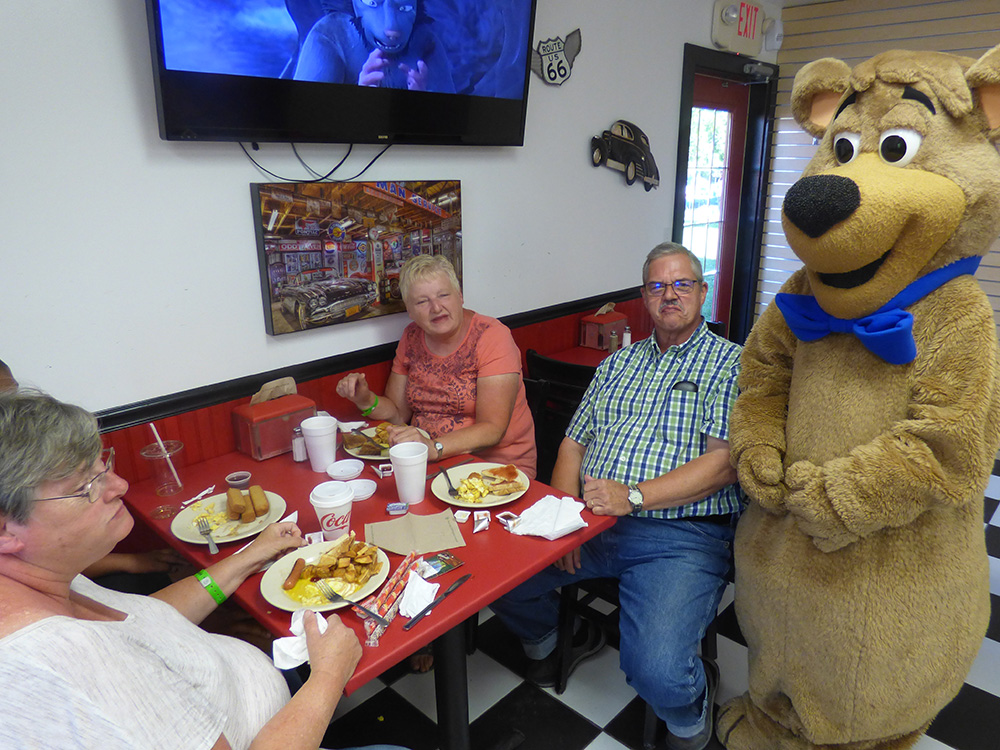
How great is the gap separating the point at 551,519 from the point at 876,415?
71cm

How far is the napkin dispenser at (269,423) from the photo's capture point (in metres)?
1.88

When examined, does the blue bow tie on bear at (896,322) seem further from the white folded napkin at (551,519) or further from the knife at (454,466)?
the knife at (454,466)

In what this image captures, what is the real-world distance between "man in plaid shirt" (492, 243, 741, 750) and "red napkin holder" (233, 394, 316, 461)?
0.81 m

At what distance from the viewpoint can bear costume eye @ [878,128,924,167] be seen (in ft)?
3.92

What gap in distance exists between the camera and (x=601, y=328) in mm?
3119

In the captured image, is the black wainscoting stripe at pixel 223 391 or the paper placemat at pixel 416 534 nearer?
the paper placemat at pixel 416 534

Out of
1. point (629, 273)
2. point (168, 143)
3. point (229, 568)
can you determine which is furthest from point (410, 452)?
point (629, 273)

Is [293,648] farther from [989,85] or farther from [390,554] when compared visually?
[989,85]

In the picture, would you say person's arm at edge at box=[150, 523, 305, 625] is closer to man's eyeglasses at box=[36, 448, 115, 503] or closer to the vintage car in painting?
man's eyeglasses at box=[36, 448, 115, 503]

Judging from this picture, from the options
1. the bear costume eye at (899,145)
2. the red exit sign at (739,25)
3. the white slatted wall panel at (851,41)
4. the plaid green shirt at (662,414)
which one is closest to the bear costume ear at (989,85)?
the bear costume eye at (899,145)

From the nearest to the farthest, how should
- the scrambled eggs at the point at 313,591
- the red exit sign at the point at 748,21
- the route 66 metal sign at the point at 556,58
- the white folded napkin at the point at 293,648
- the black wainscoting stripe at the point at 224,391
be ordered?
the white folded napkin at the point at 293,648 → the scrambled eggs at the point at 313,591 → the black wainscoting stripe at the point at 224,391 → the route 66 metal sign at the point at 556,58 → the red exit sign at the point at 748,21

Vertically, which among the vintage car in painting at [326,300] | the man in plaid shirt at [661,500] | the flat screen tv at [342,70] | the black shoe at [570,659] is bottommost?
the black shoe at [570,659]

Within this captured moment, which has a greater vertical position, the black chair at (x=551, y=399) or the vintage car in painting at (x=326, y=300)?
the vintage car in painting at (x=326, y=300)

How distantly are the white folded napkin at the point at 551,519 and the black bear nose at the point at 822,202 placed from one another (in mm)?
770
